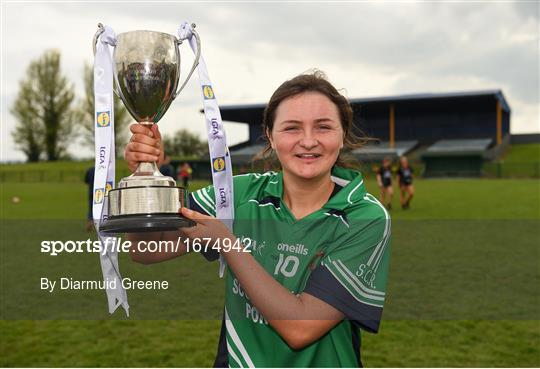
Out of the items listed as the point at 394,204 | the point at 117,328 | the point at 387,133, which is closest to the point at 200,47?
the point at 117,328

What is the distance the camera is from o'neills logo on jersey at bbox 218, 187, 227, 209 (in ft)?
5.91

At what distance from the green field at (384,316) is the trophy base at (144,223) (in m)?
3.04

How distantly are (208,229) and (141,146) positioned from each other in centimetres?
40

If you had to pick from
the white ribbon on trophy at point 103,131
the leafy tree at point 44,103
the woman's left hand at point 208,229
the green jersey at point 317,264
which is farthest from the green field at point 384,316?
the leafy tree at point 44,103

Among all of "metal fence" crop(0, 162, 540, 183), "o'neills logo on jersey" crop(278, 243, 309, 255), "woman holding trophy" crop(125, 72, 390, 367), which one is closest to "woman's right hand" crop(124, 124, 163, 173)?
"woman holding trophy" crop(125, 72, 390, 367)

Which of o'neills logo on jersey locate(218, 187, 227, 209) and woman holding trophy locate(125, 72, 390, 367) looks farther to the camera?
o'neills logo on jersey locate(218, 187, 227, 209)

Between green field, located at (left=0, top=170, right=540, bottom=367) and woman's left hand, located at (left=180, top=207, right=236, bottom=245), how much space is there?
3178 mm

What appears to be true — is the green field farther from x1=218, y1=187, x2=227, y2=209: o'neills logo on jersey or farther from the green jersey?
x1=218, y1=187, x2=227, y2=209: o'neills logo on jersey

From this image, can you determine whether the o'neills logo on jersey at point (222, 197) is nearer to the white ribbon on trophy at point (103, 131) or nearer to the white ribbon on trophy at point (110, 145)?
the white ribbon on trophy at point (110, 145)

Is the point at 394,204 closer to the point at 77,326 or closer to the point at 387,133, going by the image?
the point at 77,326

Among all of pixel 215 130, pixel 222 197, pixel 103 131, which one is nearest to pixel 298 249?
pixel 222 197

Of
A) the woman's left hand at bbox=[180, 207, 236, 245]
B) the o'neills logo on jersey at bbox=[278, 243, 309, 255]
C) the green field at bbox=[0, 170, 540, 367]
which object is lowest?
the green field at bbox=[0, 170, 540, 367]

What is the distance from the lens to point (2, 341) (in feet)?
17.1

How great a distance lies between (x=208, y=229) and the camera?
5.28ft
